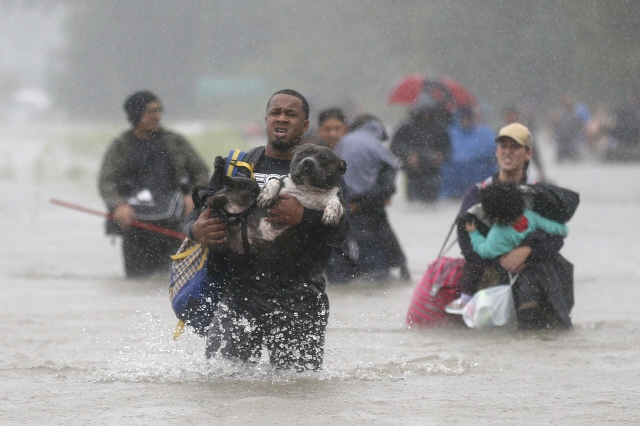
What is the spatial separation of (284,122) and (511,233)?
8.69 ft

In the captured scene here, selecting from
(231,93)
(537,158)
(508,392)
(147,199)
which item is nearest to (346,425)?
(508,392)

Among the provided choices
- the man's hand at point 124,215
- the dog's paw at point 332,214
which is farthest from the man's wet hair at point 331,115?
the dog's paw at point 332,214

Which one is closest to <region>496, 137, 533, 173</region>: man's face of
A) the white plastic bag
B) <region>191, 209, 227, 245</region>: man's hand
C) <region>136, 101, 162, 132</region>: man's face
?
the white plastic bag

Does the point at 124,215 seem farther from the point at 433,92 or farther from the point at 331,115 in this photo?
the point at 433,92

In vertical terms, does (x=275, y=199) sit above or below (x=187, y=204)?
above

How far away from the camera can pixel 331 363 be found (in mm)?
7305

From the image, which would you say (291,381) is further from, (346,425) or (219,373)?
(346,425)

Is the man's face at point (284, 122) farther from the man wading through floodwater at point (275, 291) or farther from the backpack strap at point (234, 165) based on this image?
the backpack strap at point (234, 165)

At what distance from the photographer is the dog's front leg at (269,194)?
5.70 metres

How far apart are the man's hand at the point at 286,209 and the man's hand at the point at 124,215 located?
17.1ft

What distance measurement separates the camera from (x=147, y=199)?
10906 mm

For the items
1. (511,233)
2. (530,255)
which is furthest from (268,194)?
(530,255)

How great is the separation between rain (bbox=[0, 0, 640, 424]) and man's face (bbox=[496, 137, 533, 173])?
3.68ft

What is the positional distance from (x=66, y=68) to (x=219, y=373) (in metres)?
85.4
